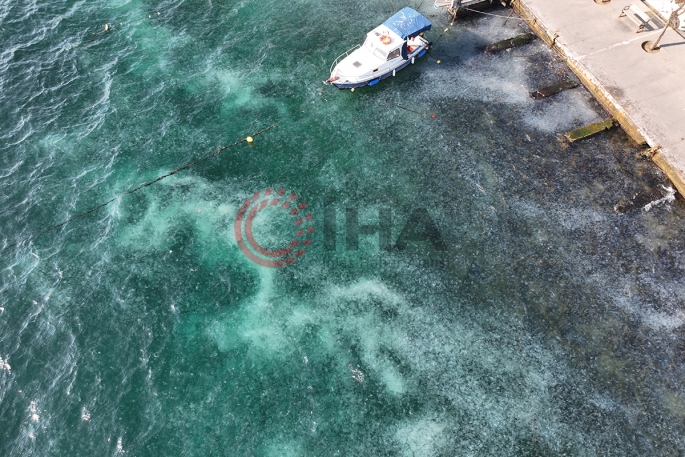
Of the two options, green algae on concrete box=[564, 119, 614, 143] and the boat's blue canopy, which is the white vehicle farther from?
green algae on concrete box=[564, 119, 614, 143]

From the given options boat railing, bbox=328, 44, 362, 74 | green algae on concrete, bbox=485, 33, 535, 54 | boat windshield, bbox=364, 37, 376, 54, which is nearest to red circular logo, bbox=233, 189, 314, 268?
boat railing, bbox=328, 44, 362, 74

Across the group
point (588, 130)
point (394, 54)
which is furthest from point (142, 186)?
point (588, 130)

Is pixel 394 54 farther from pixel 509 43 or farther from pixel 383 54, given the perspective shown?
pixel 509 43

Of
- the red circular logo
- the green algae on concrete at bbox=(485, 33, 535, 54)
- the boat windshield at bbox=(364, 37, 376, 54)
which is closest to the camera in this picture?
the red circular logo

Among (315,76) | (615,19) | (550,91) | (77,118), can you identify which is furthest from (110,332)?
(615,19)

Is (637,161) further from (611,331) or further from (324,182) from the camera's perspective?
(324,182)

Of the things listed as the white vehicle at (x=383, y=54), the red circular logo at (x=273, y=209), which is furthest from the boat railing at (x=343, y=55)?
the red circular logo at (x=273, y=209)
